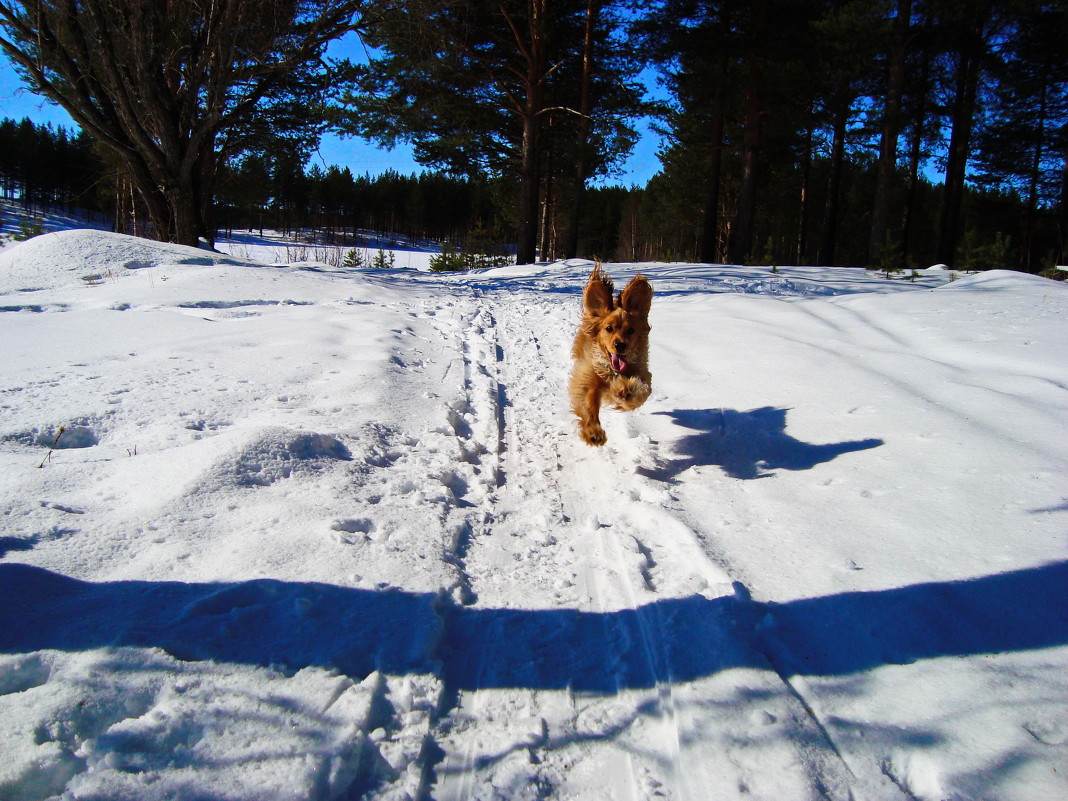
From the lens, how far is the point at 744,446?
3.66m

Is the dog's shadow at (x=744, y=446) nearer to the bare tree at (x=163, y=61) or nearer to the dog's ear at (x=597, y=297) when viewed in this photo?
the dog's ear at (x=597, y=297)

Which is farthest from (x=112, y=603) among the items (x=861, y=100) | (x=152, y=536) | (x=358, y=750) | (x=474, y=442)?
(x=861, y=100)

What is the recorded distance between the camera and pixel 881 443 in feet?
10.6

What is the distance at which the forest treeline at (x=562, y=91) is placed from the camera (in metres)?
10.1

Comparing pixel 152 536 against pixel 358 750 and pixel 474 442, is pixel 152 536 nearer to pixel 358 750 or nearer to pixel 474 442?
pixel 358 750

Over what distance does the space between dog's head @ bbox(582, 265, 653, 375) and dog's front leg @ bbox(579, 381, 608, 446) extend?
208mm

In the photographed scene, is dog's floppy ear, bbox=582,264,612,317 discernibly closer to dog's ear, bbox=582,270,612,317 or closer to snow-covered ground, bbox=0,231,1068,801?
dog's ear, bbox=582,270,612,317

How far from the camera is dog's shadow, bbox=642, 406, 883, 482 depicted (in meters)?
3.29

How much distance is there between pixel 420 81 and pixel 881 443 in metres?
13.6

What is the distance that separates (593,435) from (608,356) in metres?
0.63

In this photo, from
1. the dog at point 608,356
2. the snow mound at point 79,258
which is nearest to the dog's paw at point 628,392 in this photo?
the dog at point 608,356

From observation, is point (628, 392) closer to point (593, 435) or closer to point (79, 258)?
point (593, 435)

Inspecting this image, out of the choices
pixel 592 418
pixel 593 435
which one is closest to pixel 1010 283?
pixel 592 418

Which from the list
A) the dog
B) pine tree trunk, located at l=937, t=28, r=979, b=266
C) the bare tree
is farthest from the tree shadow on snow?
pine tree trunk, located at l=937, t=28, r=979, b=266
